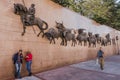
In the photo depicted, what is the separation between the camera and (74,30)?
18.7 m

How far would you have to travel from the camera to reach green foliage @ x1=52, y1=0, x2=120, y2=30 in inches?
1349

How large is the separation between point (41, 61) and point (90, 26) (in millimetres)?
11391

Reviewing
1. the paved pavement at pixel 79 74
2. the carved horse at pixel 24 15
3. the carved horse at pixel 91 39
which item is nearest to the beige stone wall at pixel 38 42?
the carved horse at pixel 24 15

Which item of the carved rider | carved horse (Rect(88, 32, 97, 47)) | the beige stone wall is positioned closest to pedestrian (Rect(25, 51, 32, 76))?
the beige stone wall

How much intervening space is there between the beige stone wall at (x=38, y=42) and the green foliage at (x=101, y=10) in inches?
526

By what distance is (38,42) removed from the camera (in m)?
13.1

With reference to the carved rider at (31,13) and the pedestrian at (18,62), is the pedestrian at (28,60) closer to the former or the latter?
the pedestrian at (18,62)

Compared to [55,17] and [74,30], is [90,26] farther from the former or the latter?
[55,17]

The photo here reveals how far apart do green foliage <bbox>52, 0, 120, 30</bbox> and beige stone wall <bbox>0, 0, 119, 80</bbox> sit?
1336 cm

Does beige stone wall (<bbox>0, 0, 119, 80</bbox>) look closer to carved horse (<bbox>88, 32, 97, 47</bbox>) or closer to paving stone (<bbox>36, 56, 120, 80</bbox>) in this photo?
paving stone (<bbox>36, 56, 120, 80</bbox>)

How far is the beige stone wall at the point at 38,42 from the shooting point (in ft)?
34.1

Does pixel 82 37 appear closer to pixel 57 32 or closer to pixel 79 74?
pixel 57 32

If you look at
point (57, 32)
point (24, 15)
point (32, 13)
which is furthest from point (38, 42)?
point (57, 32)

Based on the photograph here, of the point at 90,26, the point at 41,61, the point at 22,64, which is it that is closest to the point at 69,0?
the point at 90,26
